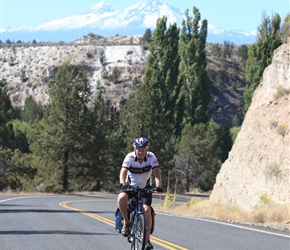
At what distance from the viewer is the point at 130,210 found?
11438 millimetres

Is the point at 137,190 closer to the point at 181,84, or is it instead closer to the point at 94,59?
the point at 181,84

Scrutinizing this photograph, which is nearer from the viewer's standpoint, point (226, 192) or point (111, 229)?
point (111, 229)

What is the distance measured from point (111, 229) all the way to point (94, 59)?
150 meters

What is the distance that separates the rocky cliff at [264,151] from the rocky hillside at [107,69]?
355 feet

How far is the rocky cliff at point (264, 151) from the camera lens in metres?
24.8

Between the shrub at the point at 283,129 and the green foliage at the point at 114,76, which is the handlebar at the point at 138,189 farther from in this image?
the green foliage at the point at 114,76

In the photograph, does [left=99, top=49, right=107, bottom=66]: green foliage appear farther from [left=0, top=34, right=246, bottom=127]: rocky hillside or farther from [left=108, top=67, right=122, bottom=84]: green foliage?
[left=108, top=67, right=122, bottom=84]: green foliage

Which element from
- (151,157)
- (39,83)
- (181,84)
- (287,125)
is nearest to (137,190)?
(151,157)

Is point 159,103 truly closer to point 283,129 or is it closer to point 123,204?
point 283,129

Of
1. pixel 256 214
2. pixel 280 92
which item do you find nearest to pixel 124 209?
pixel 256 214

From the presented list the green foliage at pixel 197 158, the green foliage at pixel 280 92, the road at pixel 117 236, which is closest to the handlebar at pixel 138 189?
the road at pixel 117 236

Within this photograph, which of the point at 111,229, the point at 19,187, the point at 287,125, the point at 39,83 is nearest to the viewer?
the point at 111,229

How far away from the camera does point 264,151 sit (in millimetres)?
27266

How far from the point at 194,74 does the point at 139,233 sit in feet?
202
